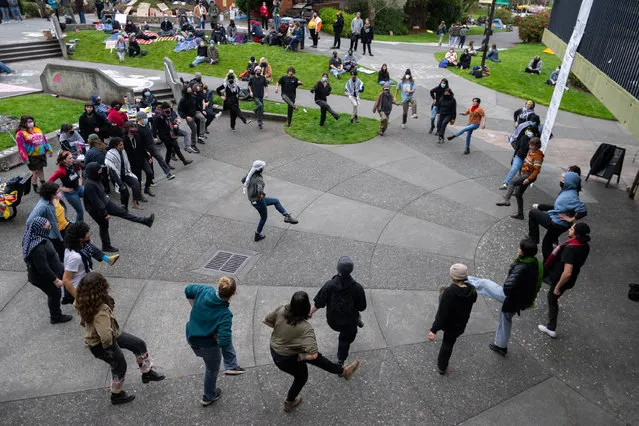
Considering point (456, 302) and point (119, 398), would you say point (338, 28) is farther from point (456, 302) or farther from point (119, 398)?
point (119, 398)

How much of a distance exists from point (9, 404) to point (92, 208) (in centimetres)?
344

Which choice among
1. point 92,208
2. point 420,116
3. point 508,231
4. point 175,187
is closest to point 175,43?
point 420,116

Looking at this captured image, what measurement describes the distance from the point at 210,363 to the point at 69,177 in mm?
5182

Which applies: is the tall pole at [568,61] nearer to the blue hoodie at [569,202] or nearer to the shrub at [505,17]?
the blue hoodie at [569,202]

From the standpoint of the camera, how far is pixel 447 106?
528 inches

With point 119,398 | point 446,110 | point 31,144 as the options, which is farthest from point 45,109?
point 119,398

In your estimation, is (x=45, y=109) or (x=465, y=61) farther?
(x=465, y=61)

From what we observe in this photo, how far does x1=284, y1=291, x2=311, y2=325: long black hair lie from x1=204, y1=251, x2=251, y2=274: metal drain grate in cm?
340

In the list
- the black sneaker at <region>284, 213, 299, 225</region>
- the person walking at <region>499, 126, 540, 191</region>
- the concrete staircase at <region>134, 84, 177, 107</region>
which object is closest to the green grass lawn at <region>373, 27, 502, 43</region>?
the concrete staircase at <region>134, 84, 177, 107</region>

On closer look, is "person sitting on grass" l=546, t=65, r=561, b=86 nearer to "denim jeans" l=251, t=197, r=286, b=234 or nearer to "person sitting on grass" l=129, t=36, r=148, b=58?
"denim jeans" l=251, t=197, r=286, b=234

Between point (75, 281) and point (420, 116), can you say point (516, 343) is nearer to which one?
point (75, 281)

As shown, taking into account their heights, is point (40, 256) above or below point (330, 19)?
below

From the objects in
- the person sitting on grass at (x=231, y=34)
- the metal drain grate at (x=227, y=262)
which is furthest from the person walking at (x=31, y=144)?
the person sitting on grass at (x=231, y=34)

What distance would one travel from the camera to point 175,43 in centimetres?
2400
